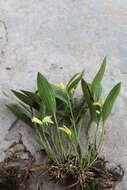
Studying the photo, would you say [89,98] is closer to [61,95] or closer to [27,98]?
[61,95]

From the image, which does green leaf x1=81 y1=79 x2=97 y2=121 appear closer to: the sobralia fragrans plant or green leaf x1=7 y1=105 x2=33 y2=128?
the sobralia fragrans plant

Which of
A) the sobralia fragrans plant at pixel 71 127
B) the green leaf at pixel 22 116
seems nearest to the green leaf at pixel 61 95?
the sobralia fragrans plant at pixel 71 127

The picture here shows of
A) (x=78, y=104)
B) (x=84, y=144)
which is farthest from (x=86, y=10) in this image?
(x=84, y=144)

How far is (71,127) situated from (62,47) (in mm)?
487

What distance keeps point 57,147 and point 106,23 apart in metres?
0.76

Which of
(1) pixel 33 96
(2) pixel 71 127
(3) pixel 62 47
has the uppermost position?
(3) pixel 62 47

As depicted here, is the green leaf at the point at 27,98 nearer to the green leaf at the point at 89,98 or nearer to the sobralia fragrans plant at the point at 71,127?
the sobralia fragrans plant at the point at 71,127

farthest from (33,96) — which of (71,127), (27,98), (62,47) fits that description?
(62,47)

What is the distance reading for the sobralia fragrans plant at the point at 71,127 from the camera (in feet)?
3.45

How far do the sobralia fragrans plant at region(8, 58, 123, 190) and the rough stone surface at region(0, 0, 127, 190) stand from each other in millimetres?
69

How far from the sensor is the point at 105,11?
5.63 ft

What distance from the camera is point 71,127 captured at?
3.75 feet

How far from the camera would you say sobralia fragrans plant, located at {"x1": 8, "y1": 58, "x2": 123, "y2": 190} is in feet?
3.45

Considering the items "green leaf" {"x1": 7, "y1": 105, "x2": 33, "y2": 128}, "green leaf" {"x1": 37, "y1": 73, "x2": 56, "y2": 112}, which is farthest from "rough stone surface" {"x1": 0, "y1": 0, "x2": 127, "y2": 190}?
"green leaf" {"x1": 37, "y1": 73, "x2": 56, "y2": 112}
